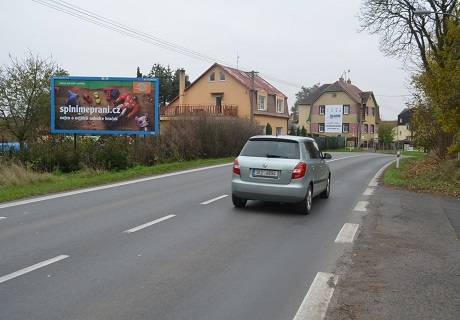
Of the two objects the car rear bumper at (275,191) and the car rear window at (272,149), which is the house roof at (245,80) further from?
the car rear bumper at (275,191)

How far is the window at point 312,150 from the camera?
449 inches

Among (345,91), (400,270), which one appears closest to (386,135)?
(345,91)

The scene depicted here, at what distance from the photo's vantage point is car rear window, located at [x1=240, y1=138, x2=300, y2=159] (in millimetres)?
10664

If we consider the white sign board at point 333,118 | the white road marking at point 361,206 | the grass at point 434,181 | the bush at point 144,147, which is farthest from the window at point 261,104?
the white road marking at point 361,206

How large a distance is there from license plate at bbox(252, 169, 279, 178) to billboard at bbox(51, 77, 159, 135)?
14154 mm

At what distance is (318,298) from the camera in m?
5.21

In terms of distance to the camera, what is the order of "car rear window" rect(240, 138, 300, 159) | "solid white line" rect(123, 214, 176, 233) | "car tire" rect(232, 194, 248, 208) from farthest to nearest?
"car tire" rect(232, 194, 248, 208)
"car rear window" rect(240, 138, 300, 159)
"solid white line" rect(123, 214, 176, 233)

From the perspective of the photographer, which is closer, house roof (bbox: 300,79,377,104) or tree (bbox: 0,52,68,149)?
tree (bbox: 0,52,68,149)

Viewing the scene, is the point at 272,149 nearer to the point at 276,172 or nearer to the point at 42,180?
the point at 276,172

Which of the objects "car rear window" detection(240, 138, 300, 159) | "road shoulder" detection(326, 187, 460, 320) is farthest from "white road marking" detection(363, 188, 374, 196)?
"car rear window" detection(240, 138, 300, 159)

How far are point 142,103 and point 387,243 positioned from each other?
58.4ft

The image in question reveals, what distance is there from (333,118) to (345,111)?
225cm

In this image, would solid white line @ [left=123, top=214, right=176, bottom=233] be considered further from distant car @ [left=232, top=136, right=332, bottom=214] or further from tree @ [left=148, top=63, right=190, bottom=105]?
tree @ [left=148, top=63, right=190, bottom=105]

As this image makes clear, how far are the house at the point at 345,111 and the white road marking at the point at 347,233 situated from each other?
70.0 metres
